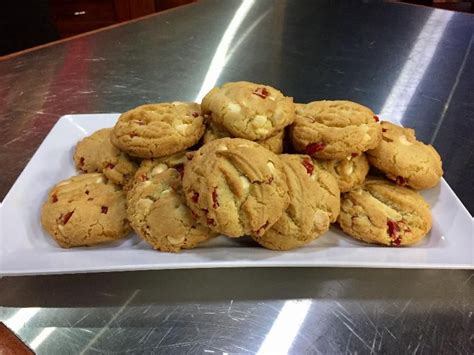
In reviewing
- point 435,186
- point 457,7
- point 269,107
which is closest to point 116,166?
point 269,107

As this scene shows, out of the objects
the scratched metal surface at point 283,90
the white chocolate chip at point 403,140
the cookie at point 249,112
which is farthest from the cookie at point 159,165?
the white chocolate chip at point 403,140

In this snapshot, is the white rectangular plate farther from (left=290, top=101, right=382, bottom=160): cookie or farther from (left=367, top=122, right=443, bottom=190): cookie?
(left=290, top=101, right=382, bottom=160): cookie

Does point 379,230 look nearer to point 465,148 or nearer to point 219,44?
point 465,148

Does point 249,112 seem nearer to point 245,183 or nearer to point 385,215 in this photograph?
point 245,183

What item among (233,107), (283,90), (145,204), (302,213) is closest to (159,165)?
(145,204)

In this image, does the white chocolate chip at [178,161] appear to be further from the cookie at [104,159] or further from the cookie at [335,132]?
the cookie at [335,132]

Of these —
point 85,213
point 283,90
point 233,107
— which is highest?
point 233,107

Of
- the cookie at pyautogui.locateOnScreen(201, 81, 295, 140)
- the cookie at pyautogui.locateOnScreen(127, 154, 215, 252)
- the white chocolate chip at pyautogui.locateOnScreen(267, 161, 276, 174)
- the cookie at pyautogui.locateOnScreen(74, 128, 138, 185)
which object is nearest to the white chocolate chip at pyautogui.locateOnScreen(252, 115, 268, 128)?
the cookie at pyautogui.locateOnScreen(201, 81, 295, 140)
